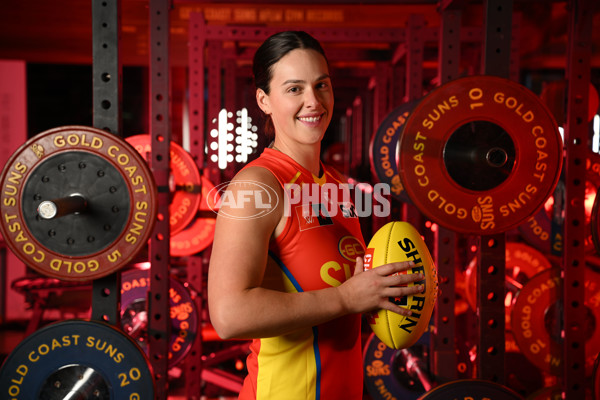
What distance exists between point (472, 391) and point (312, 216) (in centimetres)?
79

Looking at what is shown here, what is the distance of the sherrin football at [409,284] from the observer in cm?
94

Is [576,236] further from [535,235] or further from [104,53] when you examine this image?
[104,53]

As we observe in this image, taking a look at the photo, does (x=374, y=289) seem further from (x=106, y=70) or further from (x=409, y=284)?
(x=106, y=70)

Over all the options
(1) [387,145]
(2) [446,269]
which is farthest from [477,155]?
(1) [387,145]

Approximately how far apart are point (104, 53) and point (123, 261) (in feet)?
1.97

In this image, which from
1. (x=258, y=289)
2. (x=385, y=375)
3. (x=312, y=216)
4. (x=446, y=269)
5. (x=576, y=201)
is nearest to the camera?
(x=258, y=289)

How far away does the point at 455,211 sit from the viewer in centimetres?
123

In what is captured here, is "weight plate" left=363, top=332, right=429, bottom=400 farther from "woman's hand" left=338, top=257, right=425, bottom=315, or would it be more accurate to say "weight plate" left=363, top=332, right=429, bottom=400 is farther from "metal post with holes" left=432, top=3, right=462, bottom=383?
"woman's hand" left=338, top=257, right=425, bottom=315

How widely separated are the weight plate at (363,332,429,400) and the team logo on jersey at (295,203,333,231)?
1.65 meters

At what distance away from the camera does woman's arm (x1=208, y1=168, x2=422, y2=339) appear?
33.0 inches

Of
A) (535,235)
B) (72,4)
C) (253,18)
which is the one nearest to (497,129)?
(535,235)

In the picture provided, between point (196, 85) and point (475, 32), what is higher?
point (475, 32)

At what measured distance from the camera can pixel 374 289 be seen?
0.89 m

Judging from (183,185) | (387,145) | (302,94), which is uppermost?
(387,145)
